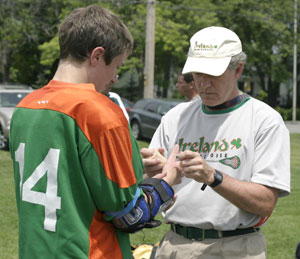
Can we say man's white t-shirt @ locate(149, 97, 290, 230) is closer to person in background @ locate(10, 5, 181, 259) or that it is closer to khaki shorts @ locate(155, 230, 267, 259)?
khaki shorts @ locate(155, 230, 267, 259)

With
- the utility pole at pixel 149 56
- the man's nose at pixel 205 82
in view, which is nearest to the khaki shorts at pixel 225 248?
the man's nose at pixel 205 82

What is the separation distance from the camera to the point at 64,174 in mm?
2027

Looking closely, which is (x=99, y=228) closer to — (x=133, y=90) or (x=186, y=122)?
(x=186, y=122)

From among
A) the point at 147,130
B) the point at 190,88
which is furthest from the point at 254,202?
the point at 147,130

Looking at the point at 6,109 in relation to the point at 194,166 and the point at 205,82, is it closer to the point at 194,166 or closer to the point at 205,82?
Result: the point at 205,82

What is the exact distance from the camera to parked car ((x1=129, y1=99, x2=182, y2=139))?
16.7m

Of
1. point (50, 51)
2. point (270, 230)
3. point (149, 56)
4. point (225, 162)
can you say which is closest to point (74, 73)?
point (225, 162)

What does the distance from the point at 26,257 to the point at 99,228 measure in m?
0.34

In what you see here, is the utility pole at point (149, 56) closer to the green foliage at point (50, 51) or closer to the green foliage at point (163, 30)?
the green foliage at point (163, 30)

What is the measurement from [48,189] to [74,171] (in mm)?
134

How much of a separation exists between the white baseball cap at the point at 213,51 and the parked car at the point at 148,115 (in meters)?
13.6

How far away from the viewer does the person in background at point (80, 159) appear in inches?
79.0

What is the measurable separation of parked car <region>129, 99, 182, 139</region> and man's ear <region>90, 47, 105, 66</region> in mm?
14177

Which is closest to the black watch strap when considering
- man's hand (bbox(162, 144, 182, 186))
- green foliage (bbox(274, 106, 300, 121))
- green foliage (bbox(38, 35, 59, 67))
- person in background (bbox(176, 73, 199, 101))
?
man's hand (bbox(162, 144, 182, 186))
